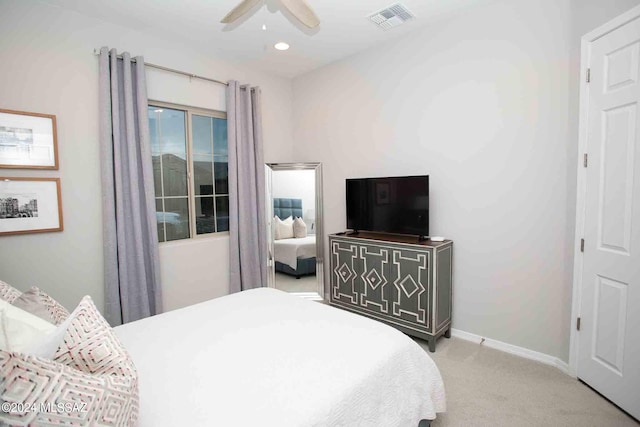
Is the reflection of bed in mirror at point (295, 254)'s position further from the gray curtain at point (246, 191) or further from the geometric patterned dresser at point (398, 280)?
the geometric patterned dresser at point (398, 280)

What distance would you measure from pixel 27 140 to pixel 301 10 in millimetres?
2319

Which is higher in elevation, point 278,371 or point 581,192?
point 581,192

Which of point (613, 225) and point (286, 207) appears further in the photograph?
point (286, 207)

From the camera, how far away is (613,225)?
2.07m

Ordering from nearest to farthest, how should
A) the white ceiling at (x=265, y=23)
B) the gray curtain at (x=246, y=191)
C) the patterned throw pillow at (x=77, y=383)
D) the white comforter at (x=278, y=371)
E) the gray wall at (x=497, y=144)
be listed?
the patterned throw pillow at (x=77, y=383) < the white comforter at (x=278, y=371) < the gray wall at (x=497, y=144) < the white ceiling at (x=265, y=23) < the gray curtain at (x=246, y=191)

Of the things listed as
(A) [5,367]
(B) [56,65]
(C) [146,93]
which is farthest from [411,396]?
(B) [56,65]

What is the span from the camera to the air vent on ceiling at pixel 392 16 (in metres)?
2.79

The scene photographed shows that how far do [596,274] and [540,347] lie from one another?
2.60 feet

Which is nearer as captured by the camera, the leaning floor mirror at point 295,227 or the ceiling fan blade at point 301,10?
the ceiling fan blade at point 301,10

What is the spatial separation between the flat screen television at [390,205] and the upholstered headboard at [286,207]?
723 millimetres

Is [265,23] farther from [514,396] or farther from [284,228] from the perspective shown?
[514,396]

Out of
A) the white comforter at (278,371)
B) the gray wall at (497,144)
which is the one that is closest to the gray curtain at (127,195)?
the white comforter at (278,371)

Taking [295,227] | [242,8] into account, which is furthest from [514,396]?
[242,8]

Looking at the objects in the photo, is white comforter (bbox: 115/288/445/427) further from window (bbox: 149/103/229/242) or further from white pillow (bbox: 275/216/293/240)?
white pillow (bbox: 275/216/293/240)
